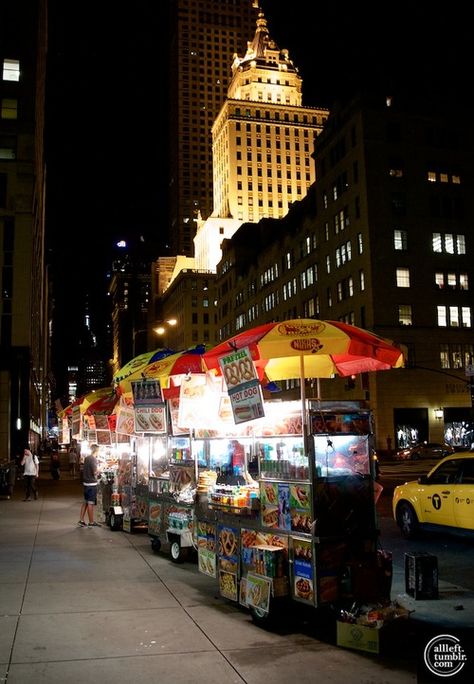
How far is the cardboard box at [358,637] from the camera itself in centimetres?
615

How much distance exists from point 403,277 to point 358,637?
4823 centimetres

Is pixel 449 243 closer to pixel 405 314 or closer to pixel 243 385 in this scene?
pixel 405 314

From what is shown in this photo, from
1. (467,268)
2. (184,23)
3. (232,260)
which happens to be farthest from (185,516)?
(184,23)

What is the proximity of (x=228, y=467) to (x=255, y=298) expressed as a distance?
69278 mm

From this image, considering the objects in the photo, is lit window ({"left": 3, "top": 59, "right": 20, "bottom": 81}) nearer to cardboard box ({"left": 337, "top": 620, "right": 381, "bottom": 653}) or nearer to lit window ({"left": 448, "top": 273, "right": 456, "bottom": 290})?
lit window ({"left": 448, "top": 273, "right": 456, "bottom": 290})

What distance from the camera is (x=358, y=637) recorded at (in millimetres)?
6234

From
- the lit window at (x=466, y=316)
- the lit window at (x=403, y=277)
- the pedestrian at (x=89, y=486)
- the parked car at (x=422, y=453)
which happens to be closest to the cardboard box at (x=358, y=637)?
the pedestrian at (x=89, y=486)

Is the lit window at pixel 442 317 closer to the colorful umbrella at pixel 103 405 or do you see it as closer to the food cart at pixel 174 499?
the colorful umbrella at pixel 103 405

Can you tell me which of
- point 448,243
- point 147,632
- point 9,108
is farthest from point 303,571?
point 9,108

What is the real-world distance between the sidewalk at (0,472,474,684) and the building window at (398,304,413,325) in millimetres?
43114

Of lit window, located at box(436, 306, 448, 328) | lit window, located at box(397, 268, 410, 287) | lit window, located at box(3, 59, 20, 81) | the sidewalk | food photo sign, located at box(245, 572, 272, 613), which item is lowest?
the sidewalk

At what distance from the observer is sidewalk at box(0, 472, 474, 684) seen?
564 cm

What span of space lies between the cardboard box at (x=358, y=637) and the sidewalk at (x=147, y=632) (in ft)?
0.28

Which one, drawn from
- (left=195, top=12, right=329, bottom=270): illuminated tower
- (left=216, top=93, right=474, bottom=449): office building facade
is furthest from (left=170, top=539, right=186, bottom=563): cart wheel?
(left=195, top=12, right=329, bottom=270): illuminated tower
